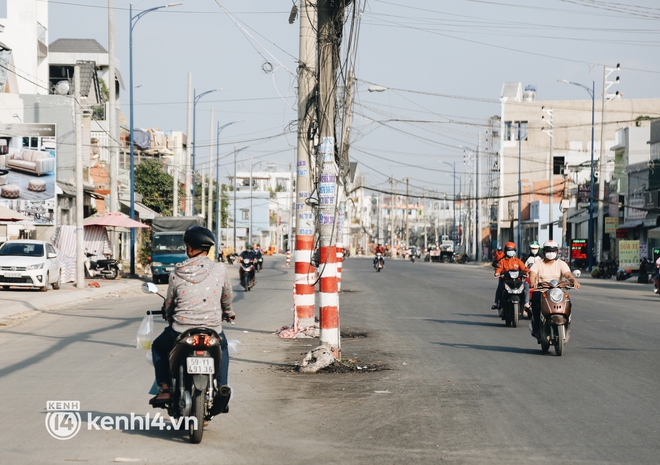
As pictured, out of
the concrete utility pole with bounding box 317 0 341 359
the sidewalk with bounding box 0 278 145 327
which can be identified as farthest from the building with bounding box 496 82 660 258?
the concrete utility pole with bounding box 317 0 341 359

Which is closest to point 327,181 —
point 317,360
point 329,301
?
point 329,301

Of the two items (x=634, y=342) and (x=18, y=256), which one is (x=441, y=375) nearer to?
(x=634, y=342)

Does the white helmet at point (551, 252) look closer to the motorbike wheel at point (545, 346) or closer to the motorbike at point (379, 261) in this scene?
the motorbike wheel at point (545, 346)

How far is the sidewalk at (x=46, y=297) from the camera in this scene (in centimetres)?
2109

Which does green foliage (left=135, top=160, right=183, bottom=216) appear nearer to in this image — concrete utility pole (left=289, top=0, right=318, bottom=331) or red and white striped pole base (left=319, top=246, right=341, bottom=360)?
concrete utility pole (left=289, top=0, right=318, bottom=331)

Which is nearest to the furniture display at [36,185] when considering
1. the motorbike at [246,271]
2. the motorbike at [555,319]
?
the motorbike at [246,271]

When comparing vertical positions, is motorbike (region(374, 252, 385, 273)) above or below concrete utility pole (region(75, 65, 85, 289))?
below

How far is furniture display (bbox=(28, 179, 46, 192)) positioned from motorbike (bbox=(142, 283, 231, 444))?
34152 mm

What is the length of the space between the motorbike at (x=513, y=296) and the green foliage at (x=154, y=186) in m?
51.4

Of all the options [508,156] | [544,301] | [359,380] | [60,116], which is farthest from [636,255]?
[508,156]

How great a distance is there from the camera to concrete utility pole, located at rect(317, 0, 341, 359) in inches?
454

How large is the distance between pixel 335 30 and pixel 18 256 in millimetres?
19664

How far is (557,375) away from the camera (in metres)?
10.8

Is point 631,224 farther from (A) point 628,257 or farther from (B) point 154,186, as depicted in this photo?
(B) point 154,186
